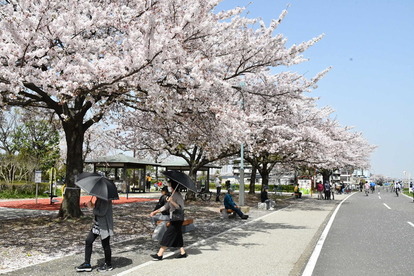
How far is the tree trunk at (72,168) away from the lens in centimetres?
1208

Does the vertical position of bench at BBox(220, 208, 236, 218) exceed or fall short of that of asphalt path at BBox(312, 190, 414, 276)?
it exceeds it

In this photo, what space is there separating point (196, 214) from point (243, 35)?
8094 millimetres

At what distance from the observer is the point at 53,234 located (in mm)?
9789

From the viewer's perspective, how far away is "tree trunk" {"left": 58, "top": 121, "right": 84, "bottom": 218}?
Answer: 1208 cm

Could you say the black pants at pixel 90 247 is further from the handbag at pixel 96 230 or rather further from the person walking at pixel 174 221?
the person walking at pixel 174 221

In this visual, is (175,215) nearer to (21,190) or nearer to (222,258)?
(222,258)

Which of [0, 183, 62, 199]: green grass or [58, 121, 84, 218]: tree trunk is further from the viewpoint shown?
[0, 183, 62, 199]: green grass

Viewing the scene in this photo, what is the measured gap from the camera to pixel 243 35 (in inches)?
506

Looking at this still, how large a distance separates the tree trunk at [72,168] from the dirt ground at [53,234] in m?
0.36

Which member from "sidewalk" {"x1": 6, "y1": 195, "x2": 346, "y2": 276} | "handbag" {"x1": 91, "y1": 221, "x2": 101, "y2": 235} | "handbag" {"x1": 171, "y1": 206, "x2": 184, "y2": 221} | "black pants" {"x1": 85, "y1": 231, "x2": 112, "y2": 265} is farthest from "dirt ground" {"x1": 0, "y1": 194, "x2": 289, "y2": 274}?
"handbag" {"x1": 171, "y1": 206, "x2": 184, "y2": 221}

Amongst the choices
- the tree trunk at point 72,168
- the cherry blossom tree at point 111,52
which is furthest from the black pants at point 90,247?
the tree trunk at point 72,168

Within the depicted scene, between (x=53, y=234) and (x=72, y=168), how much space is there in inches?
115

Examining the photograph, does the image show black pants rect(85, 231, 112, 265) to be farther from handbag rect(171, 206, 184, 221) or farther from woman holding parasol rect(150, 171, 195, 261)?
handbag rect(171, 206, 184, 221)

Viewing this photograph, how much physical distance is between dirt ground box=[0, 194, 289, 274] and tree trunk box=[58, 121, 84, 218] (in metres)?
0.36
